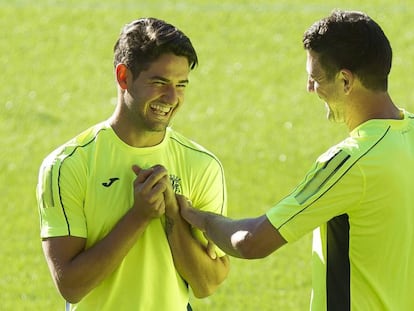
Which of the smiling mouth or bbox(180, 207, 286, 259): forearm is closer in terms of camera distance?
bbox(180, 207, 286, 259): forearm

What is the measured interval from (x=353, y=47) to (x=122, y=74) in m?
1.09

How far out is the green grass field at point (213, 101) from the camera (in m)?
11.2

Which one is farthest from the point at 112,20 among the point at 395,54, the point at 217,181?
the point at 217,181

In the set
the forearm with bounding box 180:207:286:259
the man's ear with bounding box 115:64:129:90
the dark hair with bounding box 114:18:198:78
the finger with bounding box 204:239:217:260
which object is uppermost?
the dark hair with bounding box 114:18:198:78

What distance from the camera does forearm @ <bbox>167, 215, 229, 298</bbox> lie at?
589cm

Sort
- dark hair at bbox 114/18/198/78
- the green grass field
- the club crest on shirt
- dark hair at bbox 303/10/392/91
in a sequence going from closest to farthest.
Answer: dark hair at bbox 303/10/392/91 → dark hair at bbox 114/18/198/78 → the club crest on shirt → the green grass field

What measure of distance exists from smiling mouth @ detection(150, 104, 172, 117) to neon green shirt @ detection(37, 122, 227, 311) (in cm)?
19

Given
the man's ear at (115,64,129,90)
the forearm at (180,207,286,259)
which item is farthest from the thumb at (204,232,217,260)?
the man's ear at (115,64,129,90)

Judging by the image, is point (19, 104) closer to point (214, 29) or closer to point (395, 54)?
point (214, 29)

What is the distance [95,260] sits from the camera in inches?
225

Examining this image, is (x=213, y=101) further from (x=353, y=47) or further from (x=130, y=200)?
(x=353, y=47)

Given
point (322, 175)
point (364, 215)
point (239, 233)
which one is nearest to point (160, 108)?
point (239, 233)

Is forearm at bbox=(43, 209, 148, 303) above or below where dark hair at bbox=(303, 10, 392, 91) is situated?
below

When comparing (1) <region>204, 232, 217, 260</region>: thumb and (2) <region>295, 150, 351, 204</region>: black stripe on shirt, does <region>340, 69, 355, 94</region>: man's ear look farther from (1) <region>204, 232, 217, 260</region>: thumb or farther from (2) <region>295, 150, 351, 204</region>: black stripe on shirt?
(1) <region>204, 232, 217, 260</region>: thumb
